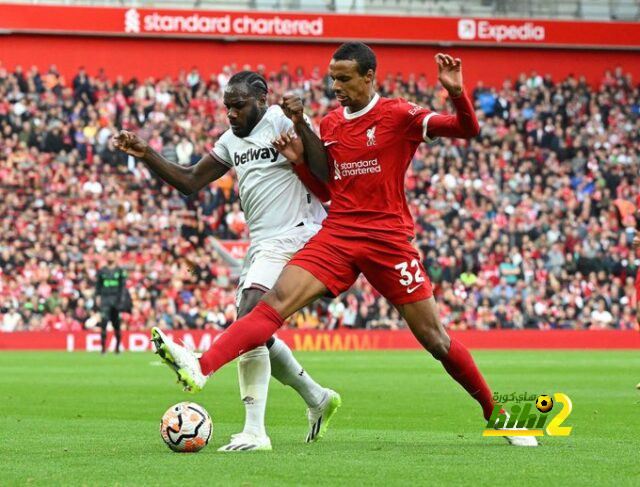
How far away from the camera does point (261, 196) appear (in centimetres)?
950

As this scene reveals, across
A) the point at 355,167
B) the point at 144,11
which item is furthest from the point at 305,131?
the point at 144,11

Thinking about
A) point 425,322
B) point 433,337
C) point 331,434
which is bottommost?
point 331,434

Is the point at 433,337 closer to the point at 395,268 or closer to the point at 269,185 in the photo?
the point at 395,268

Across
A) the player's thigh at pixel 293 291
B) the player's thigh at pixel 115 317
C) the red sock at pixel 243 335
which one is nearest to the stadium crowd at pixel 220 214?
the player's thigh at pixel 115 317

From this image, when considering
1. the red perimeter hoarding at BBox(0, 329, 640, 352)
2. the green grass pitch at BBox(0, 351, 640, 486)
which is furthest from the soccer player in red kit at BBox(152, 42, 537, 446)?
the red perimeter hoarding at BBox(0, 329, 640, 352)

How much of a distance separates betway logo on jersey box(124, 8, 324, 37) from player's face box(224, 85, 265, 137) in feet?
108

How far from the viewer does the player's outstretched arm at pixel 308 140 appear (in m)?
8.75

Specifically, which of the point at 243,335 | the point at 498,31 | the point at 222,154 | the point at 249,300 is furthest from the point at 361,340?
the point at 243,335

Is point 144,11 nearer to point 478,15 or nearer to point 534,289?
point 478,15

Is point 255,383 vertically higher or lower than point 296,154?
lower

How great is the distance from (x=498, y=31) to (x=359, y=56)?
1446 inches

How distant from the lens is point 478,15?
4431 centimetres

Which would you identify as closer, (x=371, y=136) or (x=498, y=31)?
(x=371, y=136)

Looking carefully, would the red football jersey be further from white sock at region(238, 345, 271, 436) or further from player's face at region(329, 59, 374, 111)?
white sock at region(238, 345, 271, 436)
